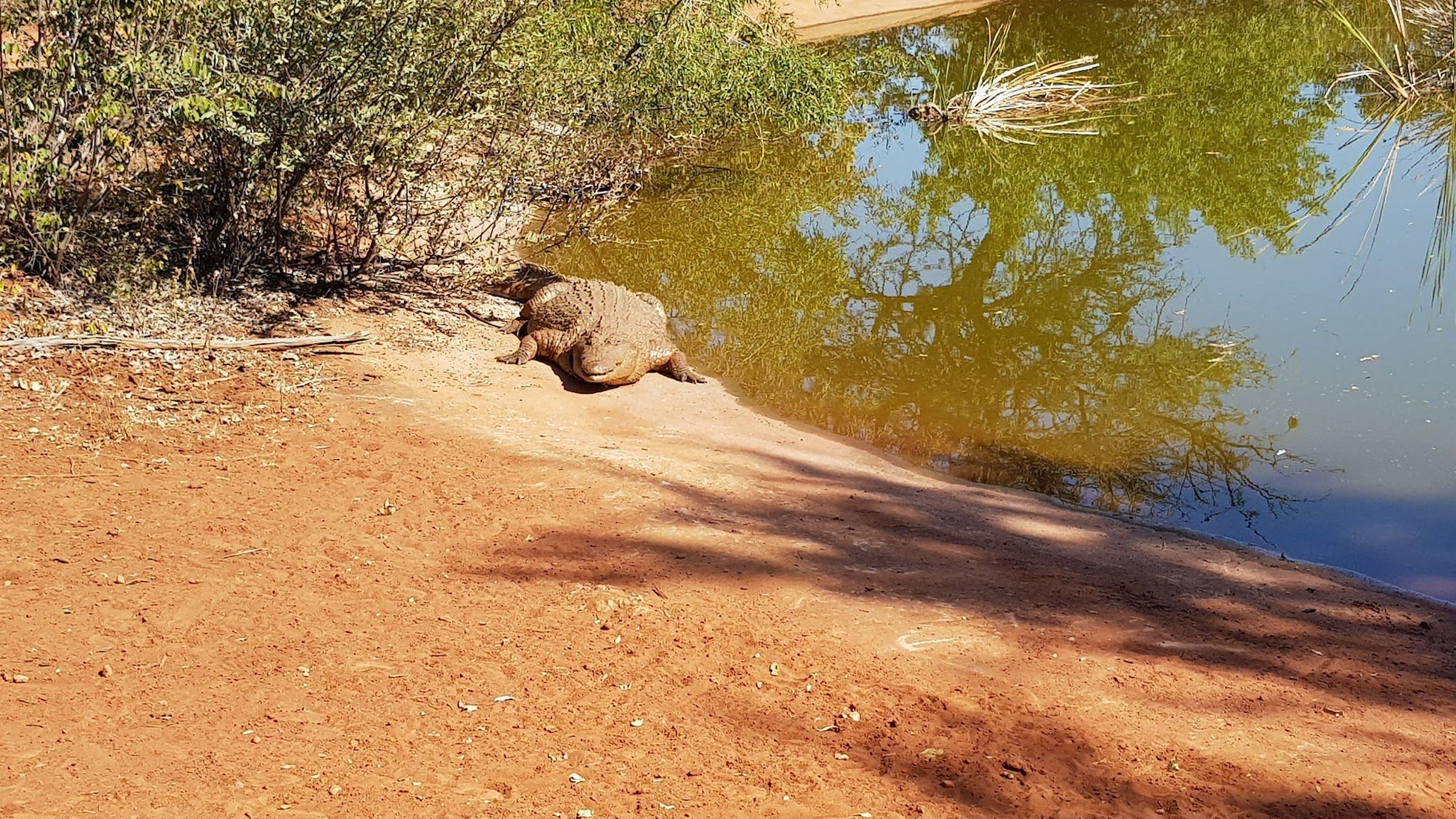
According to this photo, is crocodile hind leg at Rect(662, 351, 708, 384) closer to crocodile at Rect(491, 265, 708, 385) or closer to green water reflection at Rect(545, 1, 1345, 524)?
crocodile at Rect(491, 265, 708, 385)

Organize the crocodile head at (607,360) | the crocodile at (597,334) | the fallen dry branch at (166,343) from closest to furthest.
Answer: the fallen dry branch at (166,343) → the crocodile head at (607,360) → the crocodile at (597,334)

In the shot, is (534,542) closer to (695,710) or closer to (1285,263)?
(695,710)

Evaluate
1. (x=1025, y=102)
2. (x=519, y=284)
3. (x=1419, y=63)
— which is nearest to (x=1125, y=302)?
(x=519, y=284)

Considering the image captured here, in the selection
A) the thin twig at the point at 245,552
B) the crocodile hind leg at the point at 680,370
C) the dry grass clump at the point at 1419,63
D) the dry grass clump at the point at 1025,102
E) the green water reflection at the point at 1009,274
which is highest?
the dry grass clump at the point at 1419,63

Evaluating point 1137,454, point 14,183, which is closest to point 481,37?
point 14,183

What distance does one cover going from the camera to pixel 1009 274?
11289 mm

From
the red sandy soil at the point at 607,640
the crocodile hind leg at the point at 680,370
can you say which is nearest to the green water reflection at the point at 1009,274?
the crocodile hind leg at the point at 680,370

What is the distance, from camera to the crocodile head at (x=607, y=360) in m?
8.28

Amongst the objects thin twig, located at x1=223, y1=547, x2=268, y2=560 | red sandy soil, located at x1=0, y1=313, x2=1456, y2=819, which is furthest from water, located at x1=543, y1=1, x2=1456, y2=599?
thin twig, located at x1=223, y1=547, x2=268, y2=560

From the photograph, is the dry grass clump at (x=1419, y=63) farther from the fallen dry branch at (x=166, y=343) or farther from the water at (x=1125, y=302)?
the fallen dry branch at (x=166, y=343)

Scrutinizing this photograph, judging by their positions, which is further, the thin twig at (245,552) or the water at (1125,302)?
the water at (1125,302)

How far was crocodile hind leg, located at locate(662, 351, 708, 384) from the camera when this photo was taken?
892 centimetres

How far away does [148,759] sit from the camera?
3.49m

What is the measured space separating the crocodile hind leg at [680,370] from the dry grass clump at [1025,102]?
9582 millimetres
